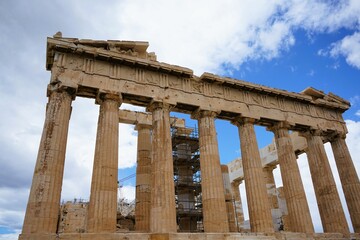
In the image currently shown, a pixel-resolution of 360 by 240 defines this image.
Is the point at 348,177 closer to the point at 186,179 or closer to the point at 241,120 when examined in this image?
the point at 241,120

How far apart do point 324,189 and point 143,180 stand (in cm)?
1204

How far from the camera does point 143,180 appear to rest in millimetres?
18672

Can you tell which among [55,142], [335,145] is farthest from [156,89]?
[335,145]

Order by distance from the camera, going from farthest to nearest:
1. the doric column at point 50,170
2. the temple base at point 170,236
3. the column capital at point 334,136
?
the column capital at point 334,136, the doric column at point 50,170, the temple base at point 170,236

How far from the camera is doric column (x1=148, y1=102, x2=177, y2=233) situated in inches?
562

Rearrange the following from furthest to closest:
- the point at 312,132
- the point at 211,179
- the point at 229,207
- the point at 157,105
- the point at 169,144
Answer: the point at 229,207 < the point at 312,132 < the point at 157,105 < the point at 211,179 < the point at 169,144

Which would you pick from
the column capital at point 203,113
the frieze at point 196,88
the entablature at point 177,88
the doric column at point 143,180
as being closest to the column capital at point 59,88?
the entablature at point 177,88

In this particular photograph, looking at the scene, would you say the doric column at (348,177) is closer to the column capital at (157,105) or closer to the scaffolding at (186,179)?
the scaffolding at (186,179)

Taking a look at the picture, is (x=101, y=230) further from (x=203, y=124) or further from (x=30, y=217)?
(x=203, y=124)

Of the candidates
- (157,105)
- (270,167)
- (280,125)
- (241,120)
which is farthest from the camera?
(270,167)

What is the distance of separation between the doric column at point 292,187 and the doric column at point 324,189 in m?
2.26

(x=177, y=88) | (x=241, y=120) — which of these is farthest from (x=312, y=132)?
(x=177, y=88)

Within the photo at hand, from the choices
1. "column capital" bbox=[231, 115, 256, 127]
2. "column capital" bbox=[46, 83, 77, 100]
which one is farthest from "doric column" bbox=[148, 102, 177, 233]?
"column capital" bbox=[231, 115, 256, 127]

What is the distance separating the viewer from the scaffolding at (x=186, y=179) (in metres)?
20.3
